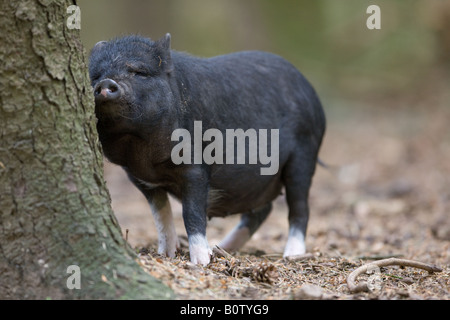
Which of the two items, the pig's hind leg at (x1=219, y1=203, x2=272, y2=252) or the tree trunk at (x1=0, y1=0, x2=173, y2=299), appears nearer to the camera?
the tree trunk at (x1=0, y1=0, x2=173, y2=299)

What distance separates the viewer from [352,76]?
1512 cm

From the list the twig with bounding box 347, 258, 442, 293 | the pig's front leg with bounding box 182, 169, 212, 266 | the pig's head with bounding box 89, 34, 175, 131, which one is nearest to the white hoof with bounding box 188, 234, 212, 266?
the pig's front leg with bounding box 182, 169, 212, 266

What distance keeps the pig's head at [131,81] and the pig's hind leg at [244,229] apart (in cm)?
222

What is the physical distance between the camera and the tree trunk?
3.48 m

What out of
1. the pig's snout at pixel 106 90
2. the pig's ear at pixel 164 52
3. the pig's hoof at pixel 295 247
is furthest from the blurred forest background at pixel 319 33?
the pig's snout at pixel 106 90

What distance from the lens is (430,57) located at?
48.4 feet

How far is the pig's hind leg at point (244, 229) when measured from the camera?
648cm

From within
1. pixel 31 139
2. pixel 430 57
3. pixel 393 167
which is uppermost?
pixel 31 139

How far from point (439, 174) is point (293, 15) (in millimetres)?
7070

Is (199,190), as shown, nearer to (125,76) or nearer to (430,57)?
(125,76)

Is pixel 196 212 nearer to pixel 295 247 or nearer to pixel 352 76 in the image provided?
pixel 295 247

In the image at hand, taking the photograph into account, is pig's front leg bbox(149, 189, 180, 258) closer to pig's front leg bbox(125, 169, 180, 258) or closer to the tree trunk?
pig's front leg bbox(125, 169, 180, 258)

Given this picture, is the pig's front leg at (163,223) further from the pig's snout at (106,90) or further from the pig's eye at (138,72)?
the pig's snout at (106,90)
